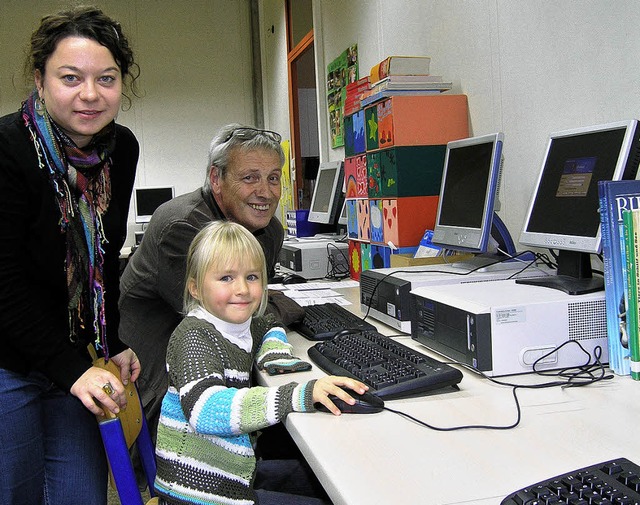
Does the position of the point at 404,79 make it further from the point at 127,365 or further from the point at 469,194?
the point at 127,365

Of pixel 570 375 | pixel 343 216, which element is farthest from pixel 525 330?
pixel 343 216

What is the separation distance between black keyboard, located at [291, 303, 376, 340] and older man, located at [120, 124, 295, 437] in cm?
31

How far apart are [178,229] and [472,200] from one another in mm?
840

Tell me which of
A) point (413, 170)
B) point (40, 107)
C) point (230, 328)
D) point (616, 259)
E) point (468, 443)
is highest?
point (40, 107)

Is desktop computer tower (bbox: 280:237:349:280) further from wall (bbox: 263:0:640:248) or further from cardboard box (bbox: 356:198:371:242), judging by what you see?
wall (bbox: 263:0:640:248)

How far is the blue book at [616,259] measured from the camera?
1229 mm

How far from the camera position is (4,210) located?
123 cm

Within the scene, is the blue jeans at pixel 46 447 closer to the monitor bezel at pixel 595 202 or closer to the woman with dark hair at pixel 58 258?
the woman with dark hair at pixel 58 258

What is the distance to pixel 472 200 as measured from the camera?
1920 mm

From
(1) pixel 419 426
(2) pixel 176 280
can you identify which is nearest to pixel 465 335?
(1) pixel 419 426

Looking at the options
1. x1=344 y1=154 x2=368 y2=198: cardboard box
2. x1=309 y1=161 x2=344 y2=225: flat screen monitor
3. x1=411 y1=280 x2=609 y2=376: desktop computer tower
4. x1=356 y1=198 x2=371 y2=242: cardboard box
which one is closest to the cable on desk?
x1=411 y1=280 x2=609 y2=376: desktop computer tower

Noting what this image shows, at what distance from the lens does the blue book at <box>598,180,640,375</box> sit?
123 centimetres

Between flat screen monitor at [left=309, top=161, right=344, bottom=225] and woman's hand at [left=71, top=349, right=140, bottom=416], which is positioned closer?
woman's hand at [left=71, top=349, right=140, bottom=416]

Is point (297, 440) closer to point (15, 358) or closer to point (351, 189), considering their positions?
point (15, 358)
